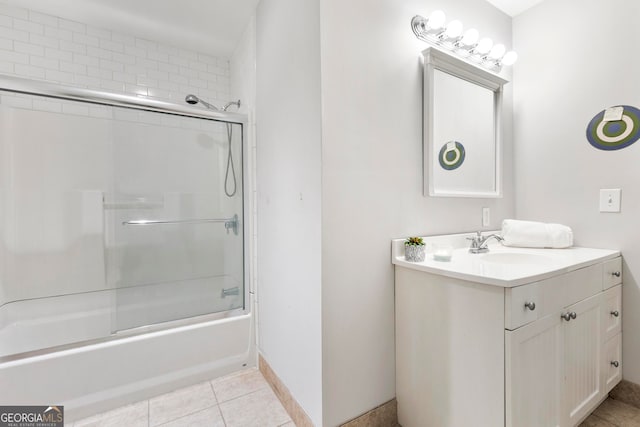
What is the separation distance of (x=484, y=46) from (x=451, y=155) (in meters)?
0.71

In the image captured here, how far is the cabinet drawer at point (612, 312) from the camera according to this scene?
4.22ft

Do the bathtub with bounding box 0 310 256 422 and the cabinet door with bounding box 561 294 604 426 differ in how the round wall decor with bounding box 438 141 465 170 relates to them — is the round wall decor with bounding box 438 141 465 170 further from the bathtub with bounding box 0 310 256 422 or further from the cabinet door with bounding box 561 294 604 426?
the bathtub with bounding box 0 310 256 422

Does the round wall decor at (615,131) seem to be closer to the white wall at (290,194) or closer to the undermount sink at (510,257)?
the undermount sink at (510,257)

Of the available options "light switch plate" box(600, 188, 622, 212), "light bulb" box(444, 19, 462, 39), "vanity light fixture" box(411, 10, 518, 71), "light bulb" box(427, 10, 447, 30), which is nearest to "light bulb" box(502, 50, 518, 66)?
"vanity light fixture" box(411, 10, 518, 71)

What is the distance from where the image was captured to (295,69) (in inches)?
48.9

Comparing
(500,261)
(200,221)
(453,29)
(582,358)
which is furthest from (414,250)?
(200,221)

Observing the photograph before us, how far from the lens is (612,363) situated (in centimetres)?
133

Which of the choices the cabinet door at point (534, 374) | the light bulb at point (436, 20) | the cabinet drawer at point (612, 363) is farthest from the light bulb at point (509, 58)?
the cabinet drawer at point (612, 363)

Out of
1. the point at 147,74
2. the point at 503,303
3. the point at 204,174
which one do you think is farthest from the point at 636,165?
the point at 147,74

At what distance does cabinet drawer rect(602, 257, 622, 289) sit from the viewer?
A: 1293mm

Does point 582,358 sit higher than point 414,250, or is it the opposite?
point 414,250

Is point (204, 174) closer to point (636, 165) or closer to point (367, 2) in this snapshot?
point (367, 2)

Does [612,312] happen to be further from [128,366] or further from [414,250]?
[128,366]

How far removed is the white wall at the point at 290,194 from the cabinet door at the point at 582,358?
1.00 m
